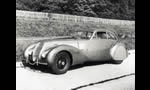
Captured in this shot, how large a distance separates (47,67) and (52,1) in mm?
707

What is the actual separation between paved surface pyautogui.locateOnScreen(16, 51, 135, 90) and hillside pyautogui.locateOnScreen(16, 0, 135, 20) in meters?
0.59

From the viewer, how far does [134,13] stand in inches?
125

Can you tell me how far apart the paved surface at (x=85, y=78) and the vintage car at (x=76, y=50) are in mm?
85

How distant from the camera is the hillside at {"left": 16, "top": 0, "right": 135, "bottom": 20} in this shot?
7.52 ft

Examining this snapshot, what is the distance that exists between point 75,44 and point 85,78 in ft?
1.37

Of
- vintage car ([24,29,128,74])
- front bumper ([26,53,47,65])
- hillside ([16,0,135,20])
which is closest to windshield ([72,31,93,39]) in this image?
vintage car ([24,29,128,74])

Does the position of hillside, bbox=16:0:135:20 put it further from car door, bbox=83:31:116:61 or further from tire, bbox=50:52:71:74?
tire, bbox=50:52:71:74

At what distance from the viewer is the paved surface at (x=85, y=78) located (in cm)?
228

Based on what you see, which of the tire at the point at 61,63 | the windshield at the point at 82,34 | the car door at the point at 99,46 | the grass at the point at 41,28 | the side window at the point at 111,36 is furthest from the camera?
the side window at the point at 111,36

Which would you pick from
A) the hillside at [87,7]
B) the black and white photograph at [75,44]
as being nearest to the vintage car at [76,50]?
the black and white photograph at [75,44]

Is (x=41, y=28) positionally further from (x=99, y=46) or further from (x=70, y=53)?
(x=99, y=46)

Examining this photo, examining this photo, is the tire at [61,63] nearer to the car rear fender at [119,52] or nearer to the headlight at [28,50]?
the headlight at [28,50]
